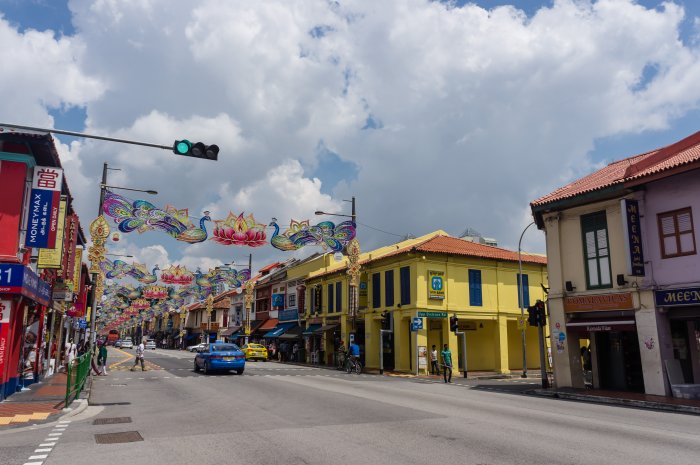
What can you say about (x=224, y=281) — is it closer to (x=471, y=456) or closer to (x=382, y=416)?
(x=382, y=416)

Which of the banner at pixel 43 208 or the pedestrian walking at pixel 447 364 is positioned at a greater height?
the banner at pixel 43 208

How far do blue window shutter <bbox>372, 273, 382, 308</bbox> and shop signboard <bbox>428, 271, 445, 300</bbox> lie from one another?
14.5ft

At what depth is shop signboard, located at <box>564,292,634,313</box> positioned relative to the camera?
733 inches

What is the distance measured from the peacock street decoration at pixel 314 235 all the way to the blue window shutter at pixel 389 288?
461 centimetres

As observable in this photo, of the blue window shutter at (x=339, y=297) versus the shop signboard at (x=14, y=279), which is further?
the blue window shutter at (x=339, y=297)

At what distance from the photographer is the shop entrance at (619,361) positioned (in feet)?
64.6

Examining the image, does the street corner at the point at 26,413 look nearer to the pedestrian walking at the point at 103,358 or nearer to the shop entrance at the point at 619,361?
the pedestrian walking at the point at 103,358

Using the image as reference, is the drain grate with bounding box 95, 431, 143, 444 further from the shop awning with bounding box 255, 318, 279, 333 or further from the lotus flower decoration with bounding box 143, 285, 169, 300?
the lotus flower decoration with bounding box 143, 285, 169, 300

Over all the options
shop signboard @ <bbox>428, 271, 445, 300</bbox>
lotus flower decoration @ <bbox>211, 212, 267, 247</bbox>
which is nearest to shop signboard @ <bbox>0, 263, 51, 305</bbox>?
lotus flower decoration @ <bbox>211, 212, 267, 247</bbox>

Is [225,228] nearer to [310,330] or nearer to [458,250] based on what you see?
[458,250]

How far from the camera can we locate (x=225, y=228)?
82.9ft

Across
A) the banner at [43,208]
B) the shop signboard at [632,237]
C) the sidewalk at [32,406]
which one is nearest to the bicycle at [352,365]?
the sidewalk at [32,406]

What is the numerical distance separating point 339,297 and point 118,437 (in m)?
30.3

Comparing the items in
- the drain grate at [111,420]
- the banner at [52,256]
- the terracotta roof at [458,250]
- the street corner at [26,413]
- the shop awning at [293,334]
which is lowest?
the drain grate at [111,420]
